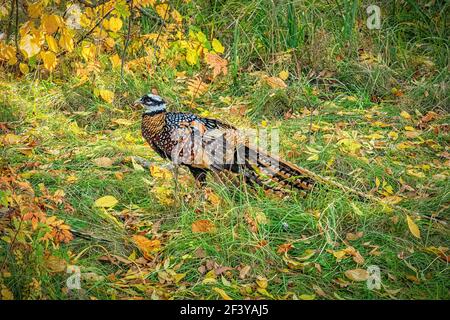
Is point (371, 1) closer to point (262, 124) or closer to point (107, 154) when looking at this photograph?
point (262, 124)

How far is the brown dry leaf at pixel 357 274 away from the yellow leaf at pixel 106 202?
162 centimetres

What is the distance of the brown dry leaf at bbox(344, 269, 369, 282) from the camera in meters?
3.66

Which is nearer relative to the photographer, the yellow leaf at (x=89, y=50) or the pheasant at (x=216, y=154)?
the yellow leaf at (x=89, y=50)

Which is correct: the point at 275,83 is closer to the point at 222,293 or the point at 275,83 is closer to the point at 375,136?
the point at 375,136

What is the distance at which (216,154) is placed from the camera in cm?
445

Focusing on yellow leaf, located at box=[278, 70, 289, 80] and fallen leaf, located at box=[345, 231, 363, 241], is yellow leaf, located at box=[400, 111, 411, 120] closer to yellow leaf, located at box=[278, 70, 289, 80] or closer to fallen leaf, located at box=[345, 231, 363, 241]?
yellow leaf, located at box=[278, 70, 289, 80]

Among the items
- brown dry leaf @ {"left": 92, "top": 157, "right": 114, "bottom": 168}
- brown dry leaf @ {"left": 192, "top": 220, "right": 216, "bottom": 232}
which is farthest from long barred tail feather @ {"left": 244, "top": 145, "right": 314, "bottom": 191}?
brown dry leaf @ {"left": 92, "top": 157, "right": 114, "bottom": 168}

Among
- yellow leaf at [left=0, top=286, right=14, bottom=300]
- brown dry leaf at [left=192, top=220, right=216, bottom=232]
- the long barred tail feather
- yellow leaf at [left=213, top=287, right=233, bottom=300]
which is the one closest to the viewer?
yellow leaf at [left=0, top=286, right=14, bottom=300]

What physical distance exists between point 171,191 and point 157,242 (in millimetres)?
540

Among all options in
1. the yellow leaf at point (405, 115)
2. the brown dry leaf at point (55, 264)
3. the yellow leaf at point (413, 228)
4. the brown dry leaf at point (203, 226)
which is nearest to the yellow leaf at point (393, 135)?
the yellow leaf at point (405, 115)

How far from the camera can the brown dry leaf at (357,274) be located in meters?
3.66

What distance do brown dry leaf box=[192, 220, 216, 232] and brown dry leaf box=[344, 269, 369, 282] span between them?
0.90 metres

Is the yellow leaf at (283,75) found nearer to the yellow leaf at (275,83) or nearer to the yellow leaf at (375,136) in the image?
the yellow leaf at (275,83)
